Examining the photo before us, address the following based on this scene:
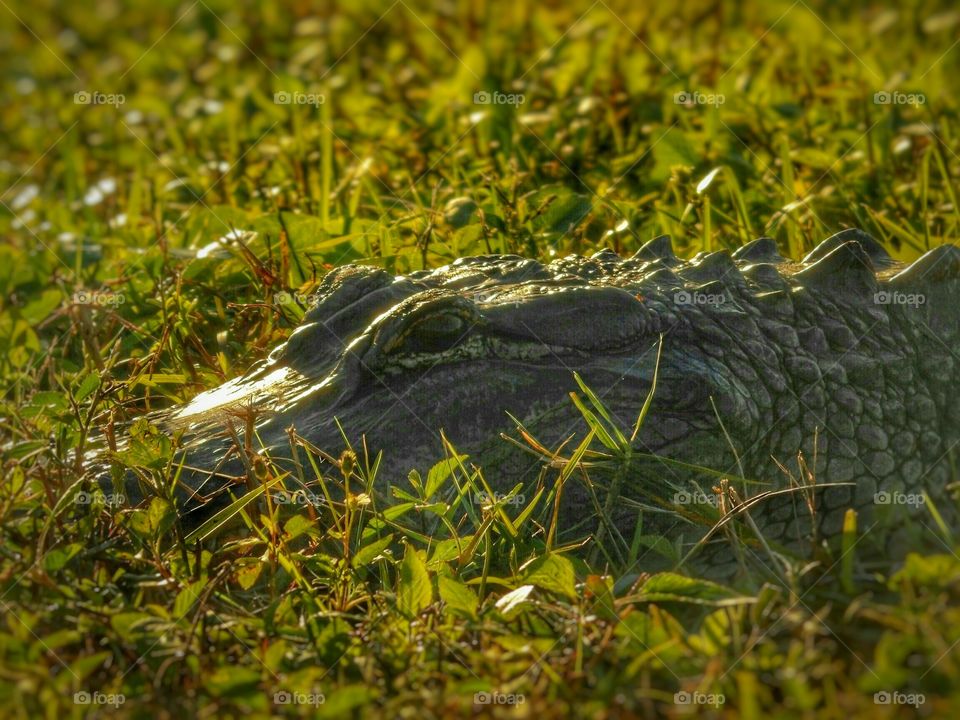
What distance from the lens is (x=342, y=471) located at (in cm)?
309

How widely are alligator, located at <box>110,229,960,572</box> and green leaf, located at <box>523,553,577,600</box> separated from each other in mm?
406

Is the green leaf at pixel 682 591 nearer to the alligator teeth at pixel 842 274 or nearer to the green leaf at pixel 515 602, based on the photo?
the green leaf at pixel 515 602

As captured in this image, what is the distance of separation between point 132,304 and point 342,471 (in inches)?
74.5

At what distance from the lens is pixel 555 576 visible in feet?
9.11

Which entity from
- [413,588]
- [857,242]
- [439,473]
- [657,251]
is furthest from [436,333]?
[857,242]

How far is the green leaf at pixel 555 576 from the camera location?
2756mm

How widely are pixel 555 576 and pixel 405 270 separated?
188 centimetres

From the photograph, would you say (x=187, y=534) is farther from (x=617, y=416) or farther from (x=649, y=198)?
(x=649, y=198)

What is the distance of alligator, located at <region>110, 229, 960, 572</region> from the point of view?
10.7ft

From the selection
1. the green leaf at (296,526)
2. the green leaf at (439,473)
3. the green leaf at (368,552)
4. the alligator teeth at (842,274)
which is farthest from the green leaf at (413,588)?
the alligator teeth at (842,274)

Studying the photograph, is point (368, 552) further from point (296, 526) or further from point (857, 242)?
point (857, 242)

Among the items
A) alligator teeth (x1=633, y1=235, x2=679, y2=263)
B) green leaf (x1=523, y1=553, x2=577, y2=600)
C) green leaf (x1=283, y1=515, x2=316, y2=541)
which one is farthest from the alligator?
green leaf (x1=523, y1=553, x2=577, y2=600)

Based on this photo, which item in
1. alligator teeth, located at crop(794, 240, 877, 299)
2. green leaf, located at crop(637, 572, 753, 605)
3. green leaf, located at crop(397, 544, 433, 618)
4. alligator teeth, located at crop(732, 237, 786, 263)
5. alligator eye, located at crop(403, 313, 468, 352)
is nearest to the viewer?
green leaf, located at crop(637, 572, 753, 605)

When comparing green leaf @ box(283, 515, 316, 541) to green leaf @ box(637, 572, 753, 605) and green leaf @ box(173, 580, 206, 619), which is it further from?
green leaf @ box(637, 572, 753, 605)
